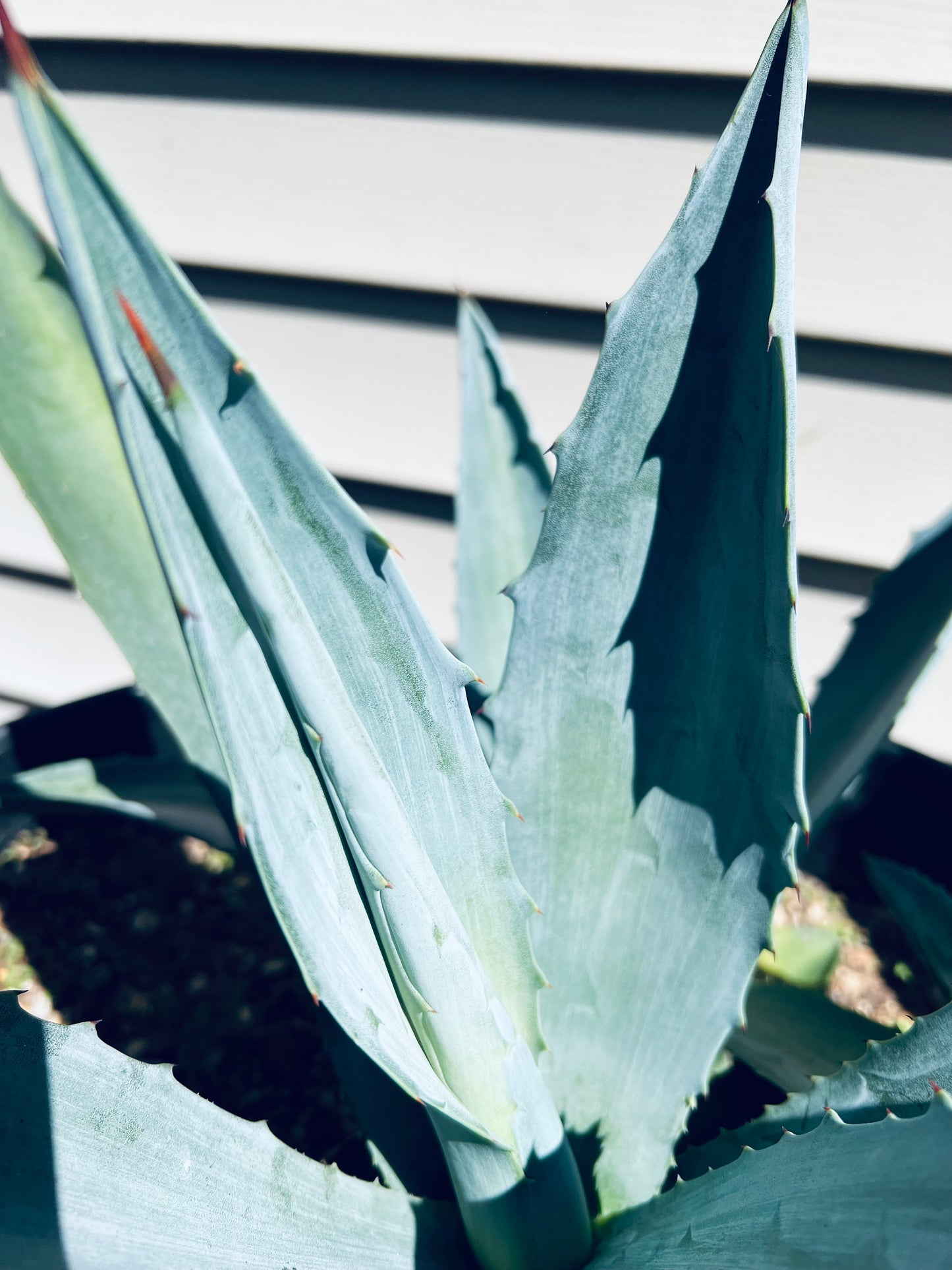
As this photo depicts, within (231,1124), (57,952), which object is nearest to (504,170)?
(231,1124)

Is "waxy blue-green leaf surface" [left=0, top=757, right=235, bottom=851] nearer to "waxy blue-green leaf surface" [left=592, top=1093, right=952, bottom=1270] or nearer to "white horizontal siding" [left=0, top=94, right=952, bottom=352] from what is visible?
"waxy blue-green leaf surface" [left=592, top=1093, right=952, bottom=1270]

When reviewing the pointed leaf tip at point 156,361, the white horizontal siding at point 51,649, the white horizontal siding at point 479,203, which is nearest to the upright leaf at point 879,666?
the white horizontal siding at point 479,203

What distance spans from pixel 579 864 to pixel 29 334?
60 cm

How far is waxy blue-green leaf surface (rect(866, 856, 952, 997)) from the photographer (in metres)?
0.79

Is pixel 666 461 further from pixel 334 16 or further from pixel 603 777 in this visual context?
pixel 334 16

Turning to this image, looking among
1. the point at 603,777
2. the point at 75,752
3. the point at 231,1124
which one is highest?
the point at 603,777

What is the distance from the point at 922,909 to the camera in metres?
0.83

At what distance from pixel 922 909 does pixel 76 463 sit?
0.86 metres

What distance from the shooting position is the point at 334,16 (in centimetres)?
95

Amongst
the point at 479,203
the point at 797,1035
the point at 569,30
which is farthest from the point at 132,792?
the point at 569,30

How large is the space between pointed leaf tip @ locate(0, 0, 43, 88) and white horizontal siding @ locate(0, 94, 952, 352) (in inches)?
28.4

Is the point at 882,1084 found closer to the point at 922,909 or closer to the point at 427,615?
the point at 922,909

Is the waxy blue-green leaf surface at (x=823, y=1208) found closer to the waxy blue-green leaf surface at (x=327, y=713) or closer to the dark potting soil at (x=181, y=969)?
the waxy blue-green leaf surface at (x=327, y=713)

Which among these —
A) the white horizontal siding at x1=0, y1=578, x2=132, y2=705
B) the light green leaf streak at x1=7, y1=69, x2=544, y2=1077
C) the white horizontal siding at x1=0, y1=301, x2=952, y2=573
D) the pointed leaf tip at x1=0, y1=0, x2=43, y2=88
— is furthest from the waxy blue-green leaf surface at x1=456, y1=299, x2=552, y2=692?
the white horizontal siding at x1=0, y1=578, x2=132, y2=705
